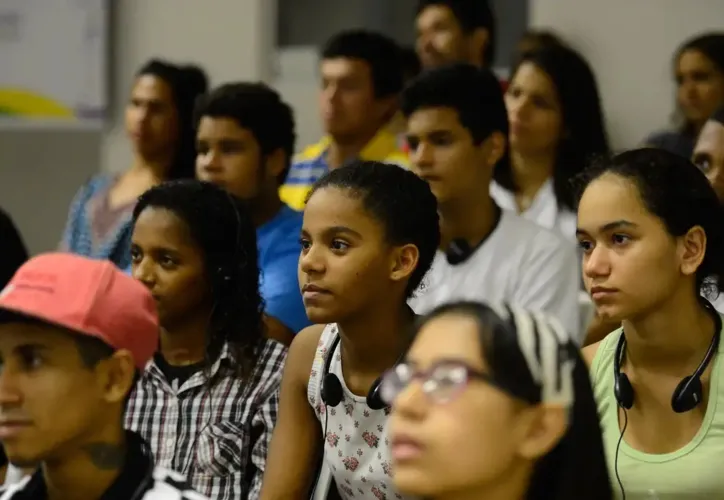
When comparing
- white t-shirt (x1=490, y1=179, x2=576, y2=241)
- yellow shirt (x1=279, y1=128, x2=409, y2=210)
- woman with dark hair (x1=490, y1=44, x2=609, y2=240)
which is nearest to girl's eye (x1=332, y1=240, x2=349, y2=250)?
white t-shirt (x1=490, y1=179, x2=576, y2=241)

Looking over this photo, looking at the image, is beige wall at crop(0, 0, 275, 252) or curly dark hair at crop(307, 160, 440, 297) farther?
beige wall at crop(0, 0, 275, 252)

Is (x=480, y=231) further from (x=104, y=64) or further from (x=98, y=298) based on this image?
(x=104, y=64)

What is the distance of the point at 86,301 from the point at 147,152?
6.49ft

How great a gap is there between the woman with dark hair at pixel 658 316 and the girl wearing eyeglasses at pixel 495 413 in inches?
21.6

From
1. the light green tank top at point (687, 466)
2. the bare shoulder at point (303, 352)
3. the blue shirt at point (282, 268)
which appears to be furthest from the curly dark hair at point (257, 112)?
the light green tank top at point (687, 466)

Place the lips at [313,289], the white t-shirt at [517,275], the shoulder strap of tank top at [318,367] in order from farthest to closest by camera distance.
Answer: the white t-shirt at [517,275] < the shoulder strap of tank top at [318,367] < the lips at [313,289]

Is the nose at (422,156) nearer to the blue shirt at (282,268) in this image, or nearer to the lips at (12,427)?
the blue shirt at (282,268)

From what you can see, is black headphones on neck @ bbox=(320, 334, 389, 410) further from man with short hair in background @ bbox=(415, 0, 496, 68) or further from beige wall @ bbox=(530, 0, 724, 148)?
beige wall @ bbox=(530, 0, 724, 148)

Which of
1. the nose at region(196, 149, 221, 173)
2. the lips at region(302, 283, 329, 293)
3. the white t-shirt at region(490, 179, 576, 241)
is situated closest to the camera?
the lips at region(302, 283, 329, 293)

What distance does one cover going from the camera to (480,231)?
2824 mm

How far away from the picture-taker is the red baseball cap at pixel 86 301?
174 centimetres

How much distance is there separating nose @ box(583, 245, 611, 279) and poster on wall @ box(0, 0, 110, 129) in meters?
3.19

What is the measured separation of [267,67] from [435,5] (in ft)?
3.15

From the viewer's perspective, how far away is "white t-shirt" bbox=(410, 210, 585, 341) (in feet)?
8.94
